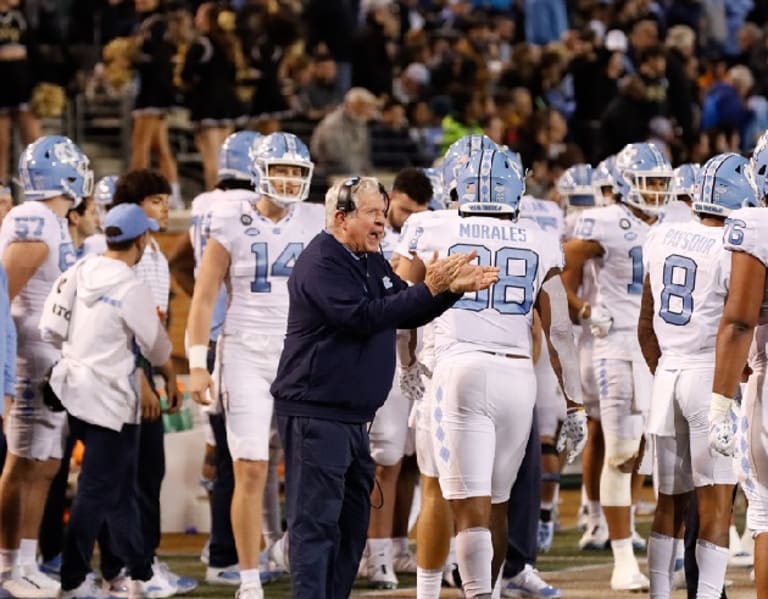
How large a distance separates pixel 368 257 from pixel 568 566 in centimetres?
342

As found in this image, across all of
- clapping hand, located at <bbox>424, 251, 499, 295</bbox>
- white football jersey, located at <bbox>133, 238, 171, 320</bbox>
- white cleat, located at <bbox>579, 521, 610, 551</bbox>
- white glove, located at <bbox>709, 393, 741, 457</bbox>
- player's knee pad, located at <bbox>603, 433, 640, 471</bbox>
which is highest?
clapping hand, located at <bbox>424, 251, 499, 295</bbox>

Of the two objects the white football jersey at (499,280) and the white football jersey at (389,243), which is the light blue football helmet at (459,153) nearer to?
the white football jersey at (499,280)

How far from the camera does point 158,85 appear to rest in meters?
14.4

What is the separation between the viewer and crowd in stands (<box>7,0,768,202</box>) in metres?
14.6

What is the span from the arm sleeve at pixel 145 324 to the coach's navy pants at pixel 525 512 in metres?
1.70

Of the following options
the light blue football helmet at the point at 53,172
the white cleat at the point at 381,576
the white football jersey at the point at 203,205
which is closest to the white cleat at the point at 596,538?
the white cleat at the point at 381,576

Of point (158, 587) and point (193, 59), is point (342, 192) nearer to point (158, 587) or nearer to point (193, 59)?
point (158, 587)

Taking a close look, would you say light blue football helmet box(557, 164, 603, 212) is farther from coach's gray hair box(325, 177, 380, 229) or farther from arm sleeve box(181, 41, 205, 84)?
coach's gray hair box(325, 177, 380, 229)

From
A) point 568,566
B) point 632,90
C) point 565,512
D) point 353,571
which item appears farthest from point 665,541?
point 632,90

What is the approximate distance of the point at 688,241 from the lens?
299 inches

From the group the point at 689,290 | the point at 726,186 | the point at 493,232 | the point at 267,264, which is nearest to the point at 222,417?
the point at 267,264

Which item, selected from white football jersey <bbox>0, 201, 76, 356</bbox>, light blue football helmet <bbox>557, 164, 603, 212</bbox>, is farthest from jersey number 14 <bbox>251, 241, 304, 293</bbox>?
light blue football helmet <bbox>557, 164, 603, 212</bbox>

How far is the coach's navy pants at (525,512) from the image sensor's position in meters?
8.64

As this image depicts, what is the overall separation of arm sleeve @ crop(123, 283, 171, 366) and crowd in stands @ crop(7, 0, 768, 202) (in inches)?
227
